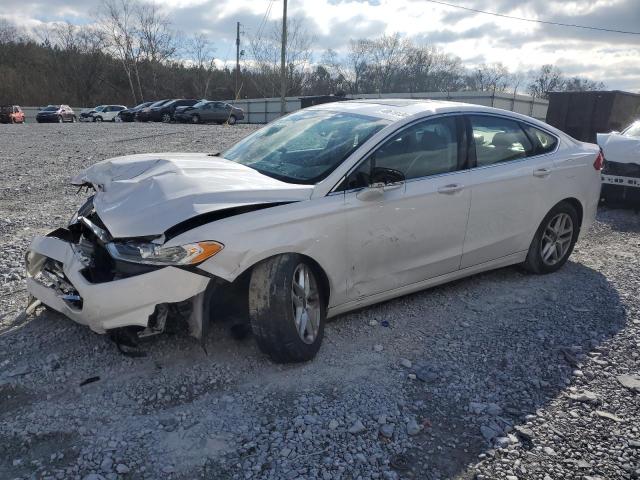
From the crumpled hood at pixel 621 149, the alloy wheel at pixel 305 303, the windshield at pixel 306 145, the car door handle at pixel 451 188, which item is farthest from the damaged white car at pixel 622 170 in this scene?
the alloy wheel at pixel 305 303

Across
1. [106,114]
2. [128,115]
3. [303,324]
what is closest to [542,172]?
[303,324]

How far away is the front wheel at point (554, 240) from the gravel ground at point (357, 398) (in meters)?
0.49

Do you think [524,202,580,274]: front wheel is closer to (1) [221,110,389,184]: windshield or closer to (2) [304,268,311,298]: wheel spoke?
(1) [221,110,389,184]: windshield

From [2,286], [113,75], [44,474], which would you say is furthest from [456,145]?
[113,75]

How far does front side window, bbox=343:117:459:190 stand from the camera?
365cm

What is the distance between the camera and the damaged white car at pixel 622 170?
7898 millimetres

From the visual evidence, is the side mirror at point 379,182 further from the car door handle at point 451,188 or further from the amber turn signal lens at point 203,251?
the amber turn signal lens at point 203,251

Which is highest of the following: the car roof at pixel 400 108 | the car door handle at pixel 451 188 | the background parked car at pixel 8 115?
the car roof at pixel 400 108

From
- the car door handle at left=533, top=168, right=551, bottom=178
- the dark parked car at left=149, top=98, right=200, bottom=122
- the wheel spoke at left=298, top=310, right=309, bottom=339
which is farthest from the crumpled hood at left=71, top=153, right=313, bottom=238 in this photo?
the dark parked car at left=149, top=98, right=200, bottom=122

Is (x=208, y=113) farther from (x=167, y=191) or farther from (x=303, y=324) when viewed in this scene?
(x=303, y=324)

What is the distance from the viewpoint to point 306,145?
4031 mm

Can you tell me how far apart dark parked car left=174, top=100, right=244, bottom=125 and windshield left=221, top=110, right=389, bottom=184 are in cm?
2963

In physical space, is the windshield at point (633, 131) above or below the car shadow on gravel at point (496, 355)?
above

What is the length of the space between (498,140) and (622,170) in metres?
4.61
